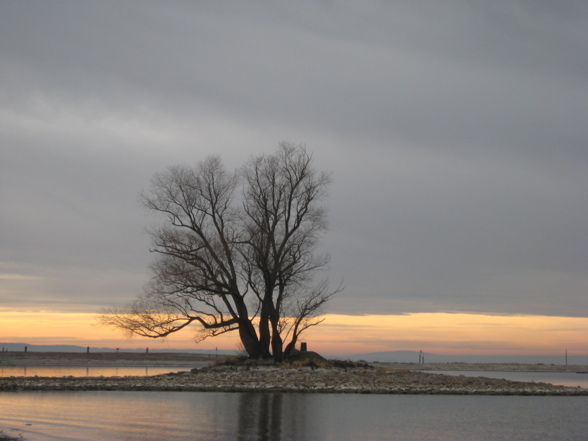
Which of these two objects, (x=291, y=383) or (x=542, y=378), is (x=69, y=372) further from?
(x=542, y=378)

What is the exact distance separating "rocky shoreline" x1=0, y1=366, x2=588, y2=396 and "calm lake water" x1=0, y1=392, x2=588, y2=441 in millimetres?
2100

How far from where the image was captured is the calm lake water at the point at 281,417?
19016 mm

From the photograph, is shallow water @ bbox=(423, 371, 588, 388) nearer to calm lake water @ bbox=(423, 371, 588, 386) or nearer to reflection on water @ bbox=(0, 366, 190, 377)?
calm lake water @ bbox=(423, 371, 588, 386)

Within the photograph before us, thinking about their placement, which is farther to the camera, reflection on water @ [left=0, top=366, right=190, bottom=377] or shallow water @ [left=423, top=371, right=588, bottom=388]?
shallow water @ [left=423, top=371, right=588, bottom=388]

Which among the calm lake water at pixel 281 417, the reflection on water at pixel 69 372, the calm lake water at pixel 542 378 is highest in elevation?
the calm lake water at pixel 281 417

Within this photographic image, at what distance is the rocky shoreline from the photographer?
33.9m

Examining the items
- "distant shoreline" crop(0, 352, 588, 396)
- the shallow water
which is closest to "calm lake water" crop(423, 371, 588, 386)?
the shallow water

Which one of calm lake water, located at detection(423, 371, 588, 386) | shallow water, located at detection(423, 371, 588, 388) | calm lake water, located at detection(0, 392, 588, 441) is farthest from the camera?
calm lake water, located at detection(423, 371, 588, 386)

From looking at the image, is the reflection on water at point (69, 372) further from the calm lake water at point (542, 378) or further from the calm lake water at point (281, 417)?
the calm lake water at point (542, 378)

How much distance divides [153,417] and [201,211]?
2384 cm

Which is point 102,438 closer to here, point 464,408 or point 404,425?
point 404,425

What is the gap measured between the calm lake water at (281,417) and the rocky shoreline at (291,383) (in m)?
2.10

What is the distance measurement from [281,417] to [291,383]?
13.4m

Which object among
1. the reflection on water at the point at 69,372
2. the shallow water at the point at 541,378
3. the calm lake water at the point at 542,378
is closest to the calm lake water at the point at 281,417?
the reflection on water at the point at 69,372
